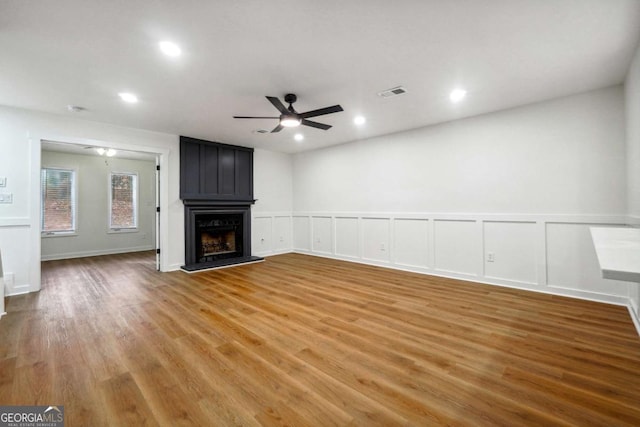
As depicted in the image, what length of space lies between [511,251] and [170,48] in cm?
488

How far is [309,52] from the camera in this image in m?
2.64

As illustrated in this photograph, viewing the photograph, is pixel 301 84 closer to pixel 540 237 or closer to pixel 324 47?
pixel 324 47

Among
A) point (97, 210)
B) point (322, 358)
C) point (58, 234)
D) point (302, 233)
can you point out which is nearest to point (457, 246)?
point (322, 358)

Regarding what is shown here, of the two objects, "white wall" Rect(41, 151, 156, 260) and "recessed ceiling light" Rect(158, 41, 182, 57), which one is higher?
"recessed ceiling light" Rect(158, 41, 182, 57)

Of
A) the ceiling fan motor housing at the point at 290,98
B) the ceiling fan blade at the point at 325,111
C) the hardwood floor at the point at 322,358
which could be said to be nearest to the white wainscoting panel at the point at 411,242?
the hardwood floor at the point at 322,358

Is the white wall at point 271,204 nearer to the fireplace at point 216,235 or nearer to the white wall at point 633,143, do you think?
the fireplace at point 216,235

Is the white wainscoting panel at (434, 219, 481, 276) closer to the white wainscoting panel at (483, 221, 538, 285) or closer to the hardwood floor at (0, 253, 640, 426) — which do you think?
the white wainscoting panel at (483, 221, 538, 285)

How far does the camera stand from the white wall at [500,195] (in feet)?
11.5

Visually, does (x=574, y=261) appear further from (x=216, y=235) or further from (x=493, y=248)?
(x=216, y=235)

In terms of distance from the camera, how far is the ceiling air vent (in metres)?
3.46

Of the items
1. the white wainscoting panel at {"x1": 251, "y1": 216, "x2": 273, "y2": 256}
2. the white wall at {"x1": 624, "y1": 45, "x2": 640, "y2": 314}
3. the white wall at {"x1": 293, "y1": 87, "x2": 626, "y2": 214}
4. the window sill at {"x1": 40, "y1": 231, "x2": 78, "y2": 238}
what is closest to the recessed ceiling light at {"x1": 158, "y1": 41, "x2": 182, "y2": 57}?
the white wall at {"x1": 293, "y1": 87, "x2": 626, "y2": 214}

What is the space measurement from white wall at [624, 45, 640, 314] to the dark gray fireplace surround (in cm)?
583

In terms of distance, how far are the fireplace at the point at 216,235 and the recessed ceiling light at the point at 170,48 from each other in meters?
3.53

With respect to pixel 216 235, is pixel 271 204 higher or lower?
higher
